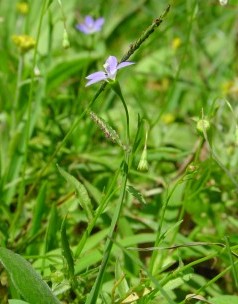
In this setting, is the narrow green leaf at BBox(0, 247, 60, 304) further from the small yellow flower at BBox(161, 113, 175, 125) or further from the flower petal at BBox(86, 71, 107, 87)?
the small yellow flower at BBox(161, 113, 175, 125)

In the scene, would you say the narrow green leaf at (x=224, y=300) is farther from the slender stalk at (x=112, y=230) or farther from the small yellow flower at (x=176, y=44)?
the small yellow flower at (x=176, y=44)

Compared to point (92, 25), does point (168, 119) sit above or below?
below

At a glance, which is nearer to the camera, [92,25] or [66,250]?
[66,250]

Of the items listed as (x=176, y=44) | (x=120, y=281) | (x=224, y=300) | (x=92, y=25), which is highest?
(x=92, y=25)

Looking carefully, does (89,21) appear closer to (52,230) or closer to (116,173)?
(52,230)

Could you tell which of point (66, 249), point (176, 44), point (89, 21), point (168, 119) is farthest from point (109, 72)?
point (176, 44)

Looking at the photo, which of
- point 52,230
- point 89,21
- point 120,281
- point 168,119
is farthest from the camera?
point 168,119

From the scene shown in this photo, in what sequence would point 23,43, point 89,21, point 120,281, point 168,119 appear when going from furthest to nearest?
1. point 168,119
2. point 89,21
3. point 23,43
4. point 120,281

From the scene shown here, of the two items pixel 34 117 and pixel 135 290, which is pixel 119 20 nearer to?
pixel 34 117
